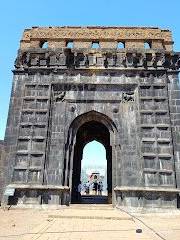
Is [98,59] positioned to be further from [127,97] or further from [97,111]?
[97,111]

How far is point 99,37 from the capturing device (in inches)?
655

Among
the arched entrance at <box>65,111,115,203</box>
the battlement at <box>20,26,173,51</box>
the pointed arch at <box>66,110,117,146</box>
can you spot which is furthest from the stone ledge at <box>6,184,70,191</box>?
the battlement at <box>20,26,173,51</box>

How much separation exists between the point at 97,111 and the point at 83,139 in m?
6.19

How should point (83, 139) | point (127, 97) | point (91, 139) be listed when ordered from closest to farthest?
point (127, 97), point (83, 139), point (91, 139)

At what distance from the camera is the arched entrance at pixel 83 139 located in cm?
1433

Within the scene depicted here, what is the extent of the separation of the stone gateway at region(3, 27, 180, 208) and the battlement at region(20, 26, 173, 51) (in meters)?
0.06

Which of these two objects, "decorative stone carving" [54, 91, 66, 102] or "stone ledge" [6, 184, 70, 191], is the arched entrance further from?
"decorative stone carving" [54, 91, 66, 102]

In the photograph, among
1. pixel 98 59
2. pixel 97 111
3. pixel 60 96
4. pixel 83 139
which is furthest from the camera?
pixel 83 139

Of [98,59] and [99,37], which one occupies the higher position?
[99,37]

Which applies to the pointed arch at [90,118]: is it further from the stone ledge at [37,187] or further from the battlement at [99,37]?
the battlement at [99,37]

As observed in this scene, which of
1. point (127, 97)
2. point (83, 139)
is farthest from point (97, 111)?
point (83, 139)

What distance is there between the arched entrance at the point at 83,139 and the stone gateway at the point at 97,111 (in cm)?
6

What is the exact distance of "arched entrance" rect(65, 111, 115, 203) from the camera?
14.3 meters

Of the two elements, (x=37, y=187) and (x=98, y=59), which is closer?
(x=37, y=187)
